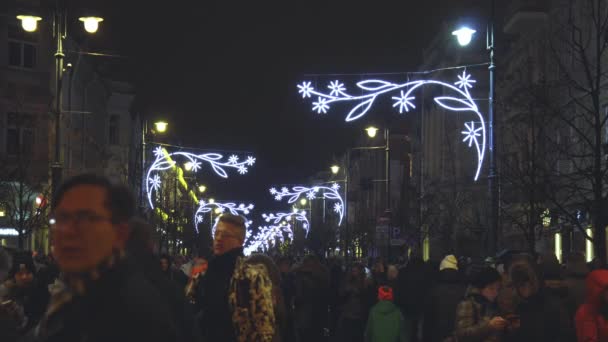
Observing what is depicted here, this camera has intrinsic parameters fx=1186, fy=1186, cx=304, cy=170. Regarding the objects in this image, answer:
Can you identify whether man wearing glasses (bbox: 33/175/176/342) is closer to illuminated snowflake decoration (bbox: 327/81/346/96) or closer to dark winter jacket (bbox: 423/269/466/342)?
dark winter jacket (bbox: 423/269/466/342)

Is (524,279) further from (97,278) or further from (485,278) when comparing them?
(97,278)

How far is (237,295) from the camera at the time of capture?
7570 mm

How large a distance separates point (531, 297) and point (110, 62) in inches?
2622

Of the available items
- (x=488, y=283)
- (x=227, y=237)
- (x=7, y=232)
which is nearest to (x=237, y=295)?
(x=227, y=237)

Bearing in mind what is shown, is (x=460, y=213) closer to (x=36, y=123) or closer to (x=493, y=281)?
(x=36, y=123)

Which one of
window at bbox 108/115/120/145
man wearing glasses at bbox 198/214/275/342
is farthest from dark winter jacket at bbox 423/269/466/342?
window at bbox 108/115/120/145

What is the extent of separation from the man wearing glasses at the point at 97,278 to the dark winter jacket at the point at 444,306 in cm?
828

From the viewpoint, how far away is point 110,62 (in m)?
73.5

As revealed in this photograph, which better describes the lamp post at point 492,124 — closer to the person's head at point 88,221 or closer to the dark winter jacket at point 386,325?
the dark winter jacket at point 386,325

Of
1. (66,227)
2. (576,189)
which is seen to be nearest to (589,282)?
(66,227)

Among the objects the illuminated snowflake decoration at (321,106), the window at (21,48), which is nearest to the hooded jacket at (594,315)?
the illuminated snowflake decoration at (321,106)

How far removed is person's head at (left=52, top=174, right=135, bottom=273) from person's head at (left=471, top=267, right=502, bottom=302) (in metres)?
6.48

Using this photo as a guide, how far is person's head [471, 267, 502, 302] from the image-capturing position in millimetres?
9703

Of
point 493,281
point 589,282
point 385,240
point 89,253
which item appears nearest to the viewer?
point 89,253
